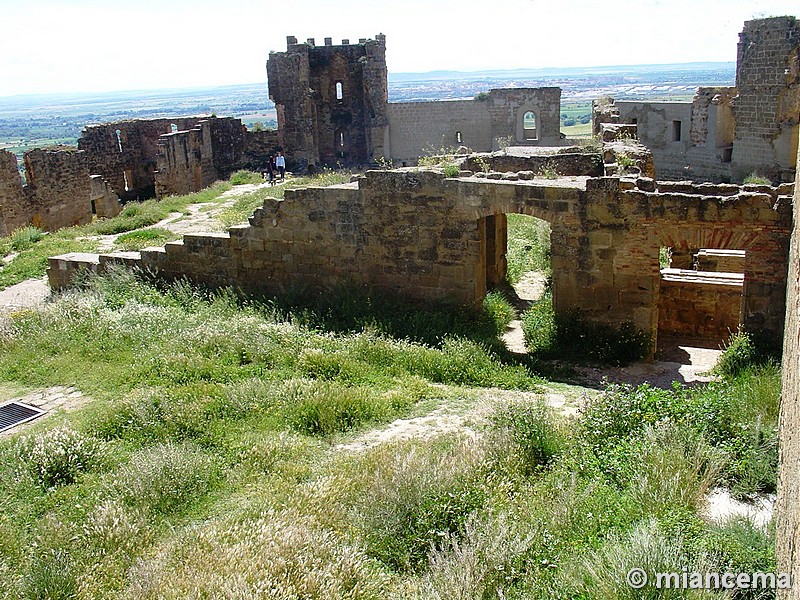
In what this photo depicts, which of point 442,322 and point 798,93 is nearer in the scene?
point 442,322

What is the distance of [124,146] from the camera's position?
26938 millimetres

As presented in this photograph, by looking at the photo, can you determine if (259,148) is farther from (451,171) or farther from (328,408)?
(328,408)

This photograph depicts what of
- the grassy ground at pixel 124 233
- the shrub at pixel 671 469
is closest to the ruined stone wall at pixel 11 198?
the grassy ground at pixel 124 233

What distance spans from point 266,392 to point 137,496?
7.73 feet

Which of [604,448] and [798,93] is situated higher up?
[798,93]

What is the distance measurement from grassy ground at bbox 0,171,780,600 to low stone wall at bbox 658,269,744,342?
125 inches

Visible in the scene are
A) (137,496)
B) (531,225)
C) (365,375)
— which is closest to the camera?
(137,496)

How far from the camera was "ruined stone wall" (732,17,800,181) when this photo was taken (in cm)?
2200

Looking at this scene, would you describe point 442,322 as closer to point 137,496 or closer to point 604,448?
point 604,448

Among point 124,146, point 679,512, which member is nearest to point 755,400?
point 679,512

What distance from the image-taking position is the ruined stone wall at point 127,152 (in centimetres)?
2567

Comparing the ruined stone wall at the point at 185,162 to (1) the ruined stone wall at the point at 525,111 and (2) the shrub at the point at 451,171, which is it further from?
(2) the shrub at the point at 451,171

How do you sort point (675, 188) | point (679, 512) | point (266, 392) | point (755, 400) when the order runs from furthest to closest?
point (675, 188) < point (266, 392) < point (755, 400) < point (679, 512)

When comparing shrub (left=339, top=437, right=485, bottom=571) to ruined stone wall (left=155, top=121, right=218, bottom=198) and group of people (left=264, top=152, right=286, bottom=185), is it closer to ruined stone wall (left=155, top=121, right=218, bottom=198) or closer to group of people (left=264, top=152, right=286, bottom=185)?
ruined stone wall (left=155, top=121, right=218, bottom=198)
